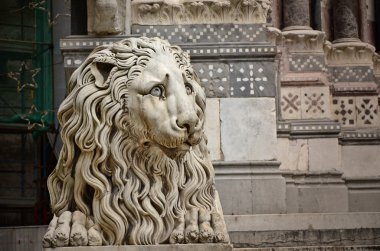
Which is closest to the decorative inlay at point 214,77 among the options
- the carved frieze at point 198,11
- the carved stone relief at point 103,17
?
the carved frieze at point 198,11

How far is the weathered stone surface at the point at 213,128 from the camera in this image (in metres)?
10.6

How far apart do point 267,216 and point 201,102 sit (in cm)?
330

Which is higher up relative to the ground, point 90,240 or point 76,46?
point 76,46

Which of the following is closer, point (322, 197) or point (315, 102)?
point (322, 197)

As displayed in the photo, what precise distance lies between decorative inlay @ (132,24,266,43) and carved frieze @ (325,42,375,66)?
26.5 feet

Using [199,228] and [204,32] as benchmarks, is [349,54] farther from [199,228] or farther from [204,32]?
[199,228]

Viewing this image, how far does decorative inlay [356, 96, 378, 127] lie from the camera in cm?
1827

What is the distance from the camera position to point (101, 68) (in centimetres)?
649

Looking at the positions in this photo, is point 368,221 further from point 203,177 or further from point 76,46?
point 203,177

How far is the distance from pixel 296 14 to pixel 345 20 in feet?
6.91

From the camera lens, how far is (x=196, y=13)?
10883 millimetres

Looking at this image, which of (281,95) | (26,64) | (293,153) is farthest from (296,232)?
(281,95)

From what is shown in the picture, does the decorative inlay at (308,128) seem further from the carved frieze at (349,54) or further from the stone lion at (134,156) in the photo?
the stone lion at (134,156)

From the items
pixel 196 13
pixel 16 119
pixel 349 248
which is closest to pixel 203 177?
pixel 349 248
